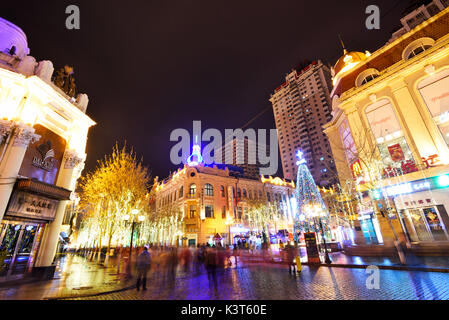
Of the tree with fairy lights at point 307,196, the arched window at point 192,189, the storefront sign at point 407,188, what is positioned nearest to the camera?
the storefront sign at point 407,188

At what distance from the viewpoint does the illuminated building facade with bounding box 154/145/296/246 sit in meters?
36.7

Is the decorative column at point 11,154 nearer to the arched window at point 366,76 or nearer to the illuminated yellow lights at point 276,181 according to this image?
the arched window at point 366,76

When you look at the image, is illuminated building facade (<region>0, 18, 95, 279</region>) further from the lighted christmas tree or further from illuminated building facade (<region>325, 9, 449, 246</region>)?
the lighted christmas tree

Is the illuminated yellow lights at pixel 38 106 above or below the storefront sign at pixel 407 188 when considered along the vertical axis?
above

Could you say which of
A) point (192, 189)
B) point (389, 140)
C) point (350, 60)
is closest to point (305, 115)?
point (350, 60)

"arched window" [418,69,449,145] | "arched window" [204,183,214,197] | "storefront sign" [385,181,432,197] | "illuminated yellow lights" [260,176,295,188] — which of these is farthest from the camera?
"illuminated yellow lights" [260,176,295,188]

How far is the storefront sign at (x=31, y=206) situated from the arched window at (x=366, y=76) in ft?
93.5

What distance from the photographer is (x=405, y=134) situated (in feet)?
55.4

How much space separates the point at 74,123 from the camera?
14.3m

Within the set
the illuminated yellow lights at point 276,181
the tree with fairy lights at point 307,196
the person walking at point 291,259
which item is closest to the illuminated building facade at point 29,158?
the person walking at point 291,259

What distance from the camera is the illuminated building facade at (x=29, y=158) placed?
1002 centimetres

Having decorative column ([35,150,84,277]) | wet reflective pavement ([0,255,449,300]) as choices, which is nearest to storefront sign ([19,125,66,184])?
decorative column ([35,150,84,277])

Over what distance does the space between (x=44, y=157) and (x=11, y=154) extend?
1833 mm

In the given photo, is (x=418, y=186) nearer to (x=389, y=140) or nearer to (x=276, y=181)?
(x=389, y=140)
